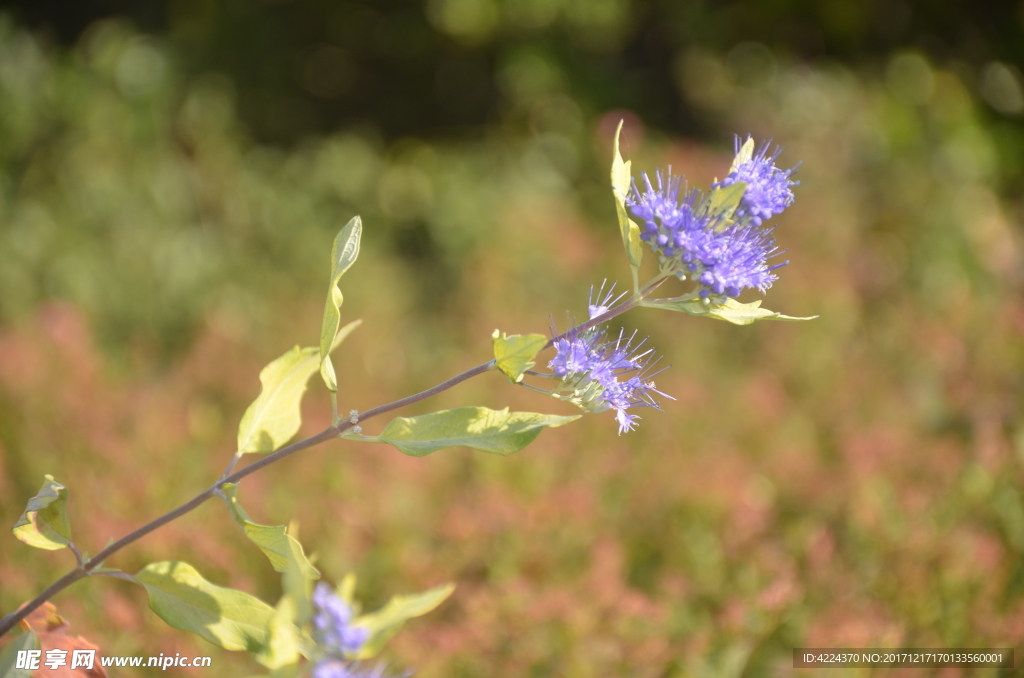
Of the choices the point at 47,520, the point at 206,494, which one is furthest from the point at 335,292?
the point at 47,520

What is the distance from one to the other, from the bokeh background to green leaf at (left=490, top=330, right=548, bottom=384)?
1.07 m

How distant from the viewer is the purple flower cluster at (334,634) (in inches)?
32.0

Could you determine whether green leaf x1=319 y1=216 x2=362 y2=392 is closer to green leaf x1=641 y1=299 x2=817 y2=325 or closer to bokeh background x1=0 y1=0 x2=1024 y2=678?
green leaf x1=641 y1=299 x2=817 y2=325

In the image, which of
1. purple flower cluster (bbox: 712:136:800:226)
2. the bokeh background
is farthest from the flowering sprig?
the bokeh background

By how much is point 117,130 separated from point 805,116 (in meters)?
4.30

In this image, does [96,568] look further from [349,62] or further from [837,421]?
[349,62]

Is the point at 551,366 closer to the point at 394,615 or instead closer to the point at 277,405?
the point at 394,615

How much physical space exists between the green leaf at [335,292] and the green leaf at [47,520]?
46 centimetres

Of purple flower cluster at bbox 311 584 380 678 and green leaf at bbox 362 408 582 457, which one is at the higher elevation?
→ green leaf at bbox 362 408 582 457

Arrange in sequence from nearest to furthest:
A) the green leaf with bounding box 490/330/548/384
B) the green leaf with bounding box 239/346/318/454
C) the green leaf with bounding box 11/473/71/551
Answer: the green leaf with bounding box 490/330/548/384 → the green leaf with bounding box 11/473/71/551 → the green leaf with bounding box 239/346/318/454

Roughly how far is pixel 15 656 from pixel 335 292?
72cm

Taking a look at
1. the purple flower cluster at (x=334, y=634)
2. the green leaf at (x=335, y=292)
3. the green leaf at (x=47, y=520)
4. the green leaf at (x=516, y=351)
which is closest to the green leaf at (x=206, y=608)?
the green leaf at (x=47, y=520)

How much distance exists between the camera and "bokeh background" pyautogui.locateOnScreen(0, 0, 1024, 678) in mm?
2113

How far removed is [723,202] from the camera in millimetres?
1046
